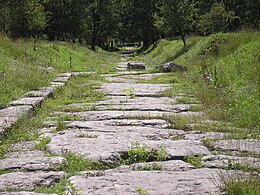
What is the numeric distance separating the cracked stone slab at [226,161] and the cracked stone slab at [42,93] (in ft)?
15.6

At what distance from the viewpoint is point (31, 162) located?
3.86 m

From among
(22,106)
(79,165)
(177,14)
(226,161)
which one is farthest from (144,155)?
(177,14)

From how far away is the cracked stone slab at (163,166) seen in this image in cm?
371

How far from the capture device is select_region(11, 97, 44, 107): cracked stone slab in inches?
265

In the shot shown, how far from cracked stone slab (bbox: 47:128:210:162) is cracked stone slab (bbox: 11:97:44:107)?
179 cm

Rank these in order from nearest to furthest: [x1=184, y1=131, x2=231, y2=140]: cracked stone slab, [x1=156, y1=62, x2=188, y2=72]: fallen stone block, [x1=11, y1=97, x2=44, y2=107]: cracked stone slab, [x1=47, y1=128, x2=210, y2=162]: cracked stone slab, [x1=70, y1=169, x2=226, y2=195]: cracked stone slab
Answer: [x1=70, y1=169, x2=226, y2=195]: cracked stone slab → [x1=47, y1=128, x2=210, y2=162]: cracked stone slab → [x1=184, y1=131, x2=231, y2=140]: cracked stone slab → [x1=11, y1=97, x2=44, y2=107]: cracked stone slab → [x1=156, y1=62, x2=188, y2=72]: fallen stone block

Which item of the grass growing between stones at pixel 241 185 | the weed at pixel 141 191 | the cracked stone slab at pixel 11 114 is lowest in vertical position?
the weed at pixel 141 191

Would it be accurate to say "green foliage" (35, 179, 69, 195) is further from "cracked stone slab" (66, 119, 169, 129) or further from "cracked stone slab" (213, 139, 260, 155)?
"cracked stone slab" (66, 119, 169, 129)

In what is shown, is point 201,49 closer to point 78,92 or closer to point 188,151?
point 78,92

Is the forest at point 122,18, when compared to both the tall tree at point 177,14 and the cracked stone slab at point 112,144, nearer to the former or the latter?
the tall tree at point 177,14

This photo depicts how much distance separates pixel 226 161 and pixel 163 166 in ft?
2.23

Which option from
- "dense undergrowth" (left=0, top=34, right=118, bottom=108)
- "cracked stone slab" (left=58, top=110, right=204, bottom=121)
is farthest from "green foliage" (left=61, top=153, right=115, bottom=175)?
"dense undergrowth" (left=0, top=34, right=118, bottom=108)

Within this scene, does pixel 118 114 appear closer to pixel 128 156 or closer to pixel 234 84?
pixel 128 156

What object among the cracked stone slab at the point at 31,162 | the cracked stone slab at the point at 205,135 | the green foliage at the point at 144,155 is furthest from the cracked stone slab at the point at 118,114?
the cracked stone slab at the point at 31,162
